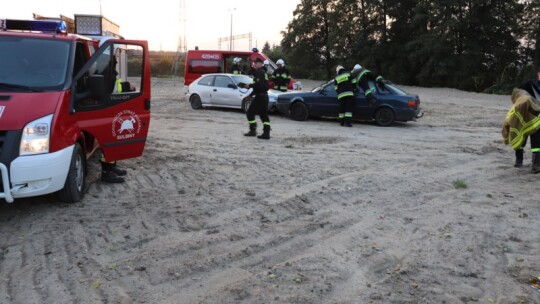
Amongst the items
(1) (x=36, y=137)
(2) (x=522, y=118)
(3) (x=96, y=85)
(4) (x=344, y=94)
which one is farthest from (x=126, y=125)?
(4) (x=344, y=94)

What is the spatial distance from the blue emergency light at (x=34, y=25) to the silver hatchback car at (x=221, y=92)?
9.79 metres

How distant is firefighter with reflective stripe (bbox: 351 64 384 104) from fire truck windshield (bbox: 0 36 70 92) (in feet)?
28.7

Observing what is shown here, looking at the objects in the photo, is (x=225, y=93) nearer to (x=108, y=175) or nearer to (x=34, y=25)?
(x=108, y=175)

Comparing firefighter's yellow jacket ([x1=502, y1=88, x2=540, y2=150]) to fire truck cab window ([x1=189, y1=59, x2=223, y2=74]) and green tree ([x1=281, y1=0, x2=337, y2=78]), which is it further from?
green tree ([x1=281, y1=0, x2=337, y2=78])

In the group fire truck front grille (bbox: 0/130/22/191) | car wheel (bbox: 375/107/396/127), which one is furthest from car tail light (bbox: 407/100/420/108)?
fire truck front grille (bbox: 0/130/22/191)

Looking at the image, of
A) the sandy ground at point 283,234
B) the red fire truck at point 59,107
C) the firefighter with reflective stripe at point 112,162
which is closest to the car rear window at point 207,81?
the sandy ground at point 283,234

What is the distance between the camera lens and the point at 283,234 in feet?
16.1

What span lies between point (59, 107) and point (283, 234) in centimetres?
270

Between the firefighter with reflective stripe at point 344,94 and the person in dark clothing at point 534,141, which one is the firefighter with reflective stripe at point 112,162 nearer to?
the person in dark clothing at point 534,141

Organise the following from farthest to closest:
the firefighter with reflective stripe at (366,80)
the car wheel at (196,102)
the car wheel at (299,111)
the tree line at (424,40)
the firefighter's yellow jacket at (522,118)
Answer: the tree line at (424,40)
the car wheel at (196,102)
the car wheel at (299,111)
the firefighter with reflective stripe at (366,80)
the firefighter's yellow jacket at (522,118)

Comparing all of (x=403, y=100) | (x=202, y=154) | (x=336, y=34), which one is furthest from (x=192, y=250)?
(x=336, y=34)

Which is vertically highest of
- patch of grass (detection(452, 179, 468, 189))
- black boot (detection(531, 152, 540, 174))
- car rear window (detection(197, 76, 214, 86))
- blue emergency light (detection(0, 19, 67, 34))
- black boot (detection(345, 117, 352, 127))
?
blue emergency light (detection(0, 19, 67, 34))

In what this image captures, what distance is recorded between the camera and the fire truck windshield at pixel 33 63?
5.43 metres

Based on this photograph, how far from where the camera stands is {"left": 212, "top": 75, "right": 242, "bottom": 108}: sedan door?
16.5m
